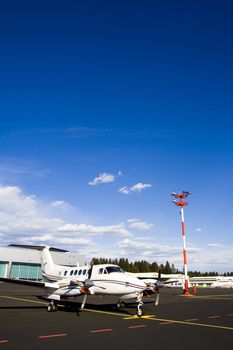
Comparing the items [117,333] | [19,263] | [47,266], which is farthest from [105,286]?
[19,263]

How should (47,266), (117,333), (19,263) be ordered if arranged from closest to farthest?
(117,333), (47,266), (19,263)

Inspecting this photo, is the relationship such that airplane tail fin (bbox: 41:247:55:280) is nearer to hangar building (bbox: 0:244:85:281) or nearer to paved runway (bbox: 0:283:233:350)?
paved runway (bbox: 0:283:233:350)

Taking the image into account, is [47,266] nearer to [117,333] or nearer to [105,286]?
[105,286]

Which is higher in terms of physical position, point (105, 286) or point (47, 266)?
point (47, 266)

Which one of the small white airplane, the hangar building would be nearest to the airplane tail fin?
the small white airplane

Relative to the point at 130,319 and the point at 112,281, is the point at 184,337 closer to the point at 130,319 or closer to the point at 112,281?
the point at 130,319

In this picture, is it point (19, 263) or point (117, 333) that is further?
point (19, 263)

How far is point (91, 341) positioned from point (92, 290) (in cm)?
953

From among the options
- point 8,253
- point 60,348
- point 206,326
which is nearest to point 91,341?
point 60,348

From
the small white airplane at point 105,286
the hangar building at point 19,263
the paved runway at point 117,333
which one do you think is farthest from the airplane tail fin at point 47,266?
the hangar building at point 19,263

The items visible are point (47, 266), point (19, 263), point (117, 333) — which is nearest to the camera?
point (117, 333)

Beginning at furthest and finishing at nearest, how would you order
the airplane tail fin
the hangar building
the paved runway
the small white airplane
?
the hangar building → the airplane tail fin → the small white airplane → the paved runway

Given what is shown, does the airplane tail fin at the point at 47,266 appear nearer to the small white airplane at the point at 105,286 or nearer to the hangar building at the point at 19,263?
the small white airplane at the point at 105,286

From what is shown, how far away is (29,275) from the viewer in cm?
9650
